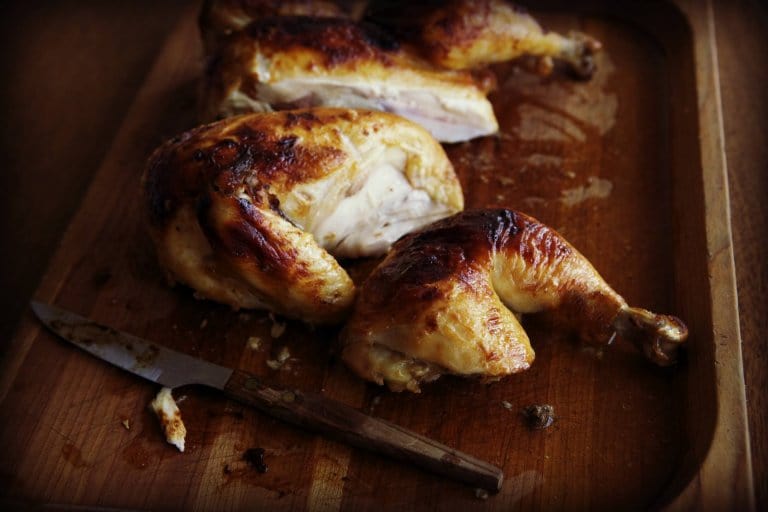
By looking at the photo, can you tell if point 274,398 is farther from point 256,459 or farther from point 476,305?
point 476,305

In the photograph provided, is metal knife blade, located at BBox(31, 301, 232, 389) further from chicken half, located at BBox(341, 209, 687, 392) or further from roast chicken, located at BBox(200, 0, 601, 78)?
roast chicken, located at BBox(200, 0, 601, 78)

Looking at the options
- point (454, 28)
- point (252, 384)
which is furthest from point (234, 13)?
point (252, 384)

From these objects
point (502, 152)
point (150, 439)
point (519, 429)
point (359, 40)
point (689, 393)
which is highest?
point (359, 40)

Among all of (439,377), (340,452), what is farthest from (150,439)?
(439,377)

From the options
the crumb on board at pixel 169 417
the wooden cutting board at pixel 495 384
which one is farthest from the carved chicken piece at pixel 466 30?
the crumb on board at pixel 169 417

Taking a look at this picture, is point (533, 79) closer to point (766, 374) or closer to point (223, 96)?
point (223, 96)

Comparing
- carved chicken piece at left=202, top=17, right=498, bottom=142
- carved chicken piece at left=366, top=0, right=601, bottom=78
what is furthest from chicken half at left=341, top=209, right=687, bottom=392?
carved chicken piece at left=366, top=0, right=601, bottom=78
